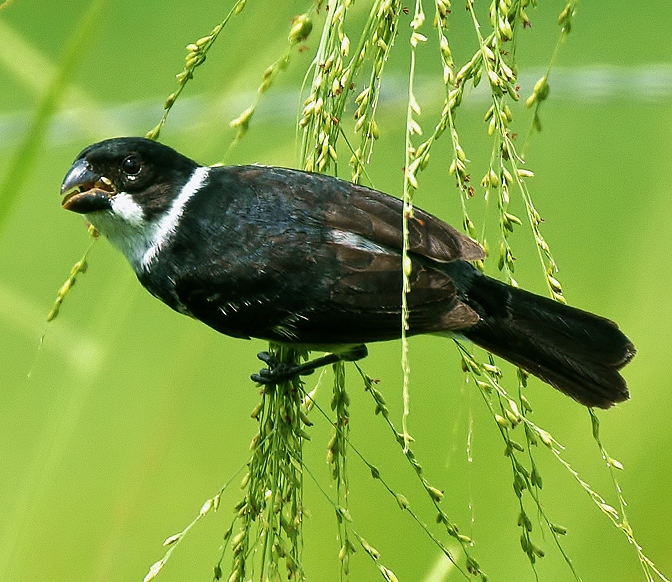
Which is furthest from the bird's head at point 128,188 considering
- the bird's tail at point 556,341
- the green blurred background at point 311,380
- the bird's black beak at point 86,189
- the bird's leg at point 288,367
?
the bird's tail at point 556,341

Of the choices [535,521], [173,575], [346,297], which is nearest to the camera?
[346,297]

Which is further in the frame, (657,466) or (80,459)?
(80,459)

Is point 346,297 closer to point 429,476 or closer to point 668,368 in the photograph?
point 429,476

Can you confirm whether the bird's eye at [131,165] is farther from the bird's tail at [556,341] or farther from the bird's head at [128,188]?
the bird's tail at [556,341]

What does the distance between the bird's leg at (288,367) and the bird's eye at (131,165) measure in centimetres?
57

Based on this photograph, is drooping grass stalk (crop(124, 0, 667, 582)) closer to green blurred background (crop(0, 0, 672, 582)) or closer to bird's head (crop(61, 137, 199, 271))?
green blurred background (crop(0, 0, 672, 582))

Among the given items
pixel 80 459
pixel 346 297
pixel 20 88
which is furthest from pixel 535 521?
pixel 20 88

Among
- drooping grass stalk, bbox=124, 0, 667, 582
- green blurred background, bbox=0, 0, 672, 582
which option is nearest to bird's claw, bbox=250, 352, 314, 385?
drooping grass stalk, bbox=124, 0, 667, 582

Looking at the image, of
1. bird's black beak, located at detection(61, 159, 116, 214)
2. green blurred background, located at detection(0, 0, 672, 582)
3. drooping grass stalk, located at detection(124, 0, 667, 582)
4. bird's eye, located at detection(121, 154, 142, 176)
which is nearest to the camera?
drooping grass stalk, located at detection(124, 0, 667, 582)

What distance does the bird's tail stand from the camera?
112 inches

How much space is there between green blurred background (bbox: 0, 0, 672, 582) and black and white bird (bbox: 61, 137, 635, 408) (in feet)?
0.53

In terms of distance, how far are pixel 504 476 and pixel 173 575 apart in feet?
5.09

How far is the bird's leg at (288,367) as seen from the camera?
8.55 feet

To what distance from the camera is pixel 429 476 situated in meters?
4.27
